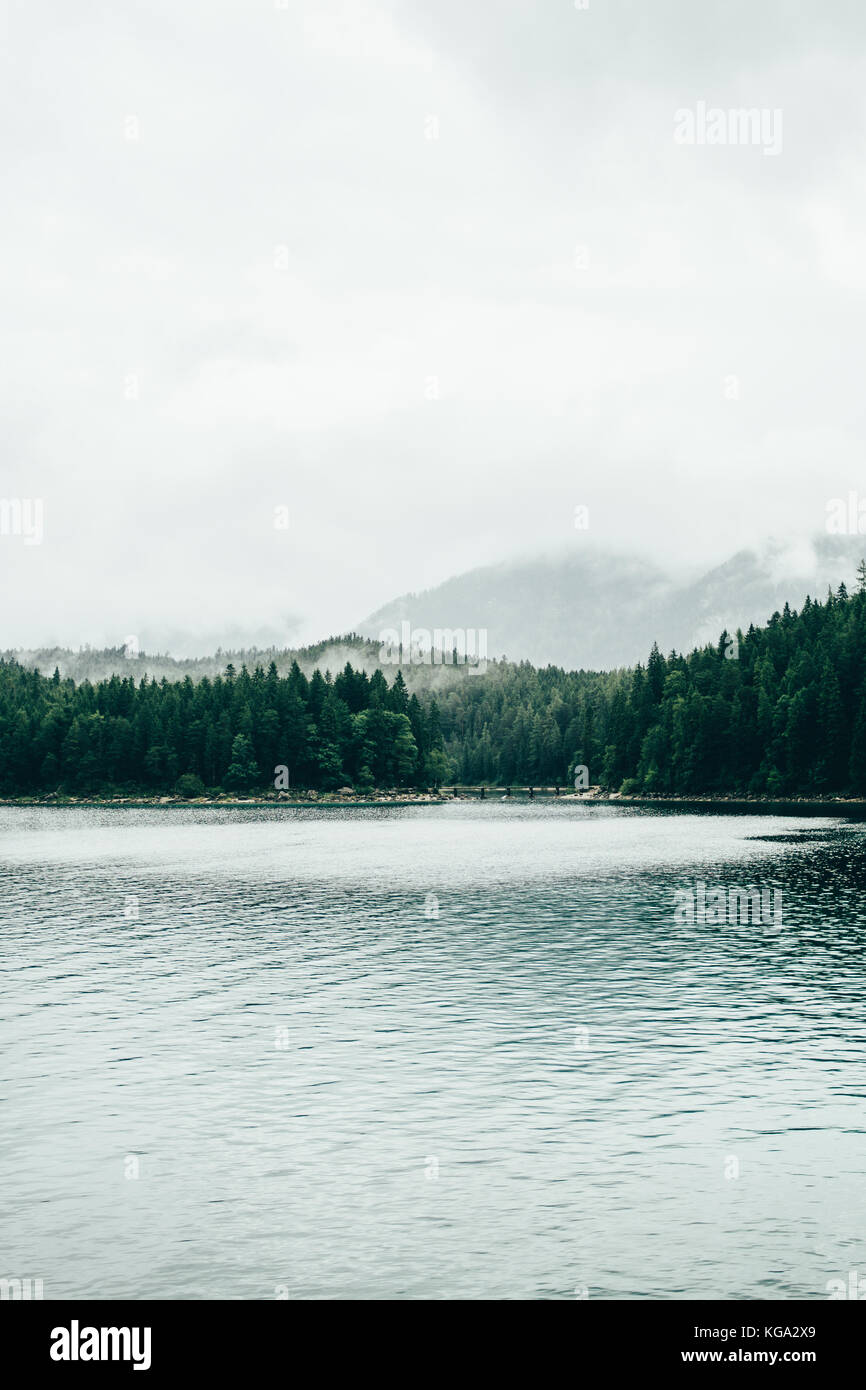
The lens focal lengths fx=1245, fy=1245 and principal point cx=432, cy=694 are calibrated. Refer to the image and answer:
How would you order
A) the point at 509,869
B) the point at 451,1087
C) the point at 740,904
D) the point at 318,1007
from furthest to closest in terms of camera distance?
the point at 509,869 → the point at 740,904 → the point at 318,1007 → the point at 451,1087

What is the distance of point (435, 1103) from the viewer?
32.2 metres

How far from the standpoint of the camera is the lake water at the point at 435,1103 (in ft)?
74.1

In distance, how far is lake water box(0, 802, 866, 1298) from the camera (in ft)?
74.1

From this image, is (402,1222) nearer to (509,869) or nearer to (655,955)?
(655,955)

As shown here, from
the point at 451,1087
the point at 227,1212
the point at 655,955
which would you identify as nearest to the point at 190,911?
the point at 655,955

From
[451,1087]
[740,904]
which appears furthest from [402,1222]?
[740,904]
